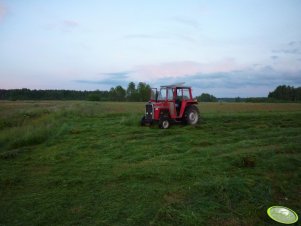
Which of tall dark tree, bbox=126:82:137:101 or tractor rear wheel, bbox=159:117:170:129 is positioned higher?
tall dark tree, bbox=126:82:137:101

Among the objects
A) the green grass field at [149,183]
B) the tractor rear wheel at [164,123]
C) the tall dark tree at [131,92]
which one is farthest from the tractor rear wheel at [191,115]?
the tall dark tree at [131,92]

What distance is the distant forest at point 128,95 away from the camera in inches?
2817

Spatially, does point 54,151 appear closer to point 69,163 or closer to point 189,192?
point 69,163

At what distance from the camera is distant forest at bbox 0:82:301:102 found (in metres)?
71.6

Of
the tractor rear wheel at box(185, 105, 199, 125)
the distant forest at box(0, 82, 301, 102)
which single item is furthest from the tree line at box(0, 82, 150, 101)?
the tractor rear wheel at box(185, 105, 199, 125)

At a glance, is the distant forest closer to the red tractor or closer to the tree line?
the tree line

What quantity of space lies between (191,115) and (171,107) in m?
1.25

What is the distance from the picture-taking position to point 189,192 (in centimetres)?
483

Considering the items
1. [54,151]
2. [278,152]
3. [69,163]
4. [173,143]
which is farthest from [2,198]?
[278,152]

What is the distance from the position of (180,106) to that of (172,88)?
0.99 m

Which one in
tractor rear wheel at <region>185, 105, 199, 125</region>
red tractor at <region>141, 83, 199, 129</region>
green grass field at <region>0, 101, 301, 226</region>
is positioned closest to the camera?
green grass field at <region>0, 101, 301, 226</region>

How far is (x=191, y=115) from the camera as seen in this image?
14.3m
